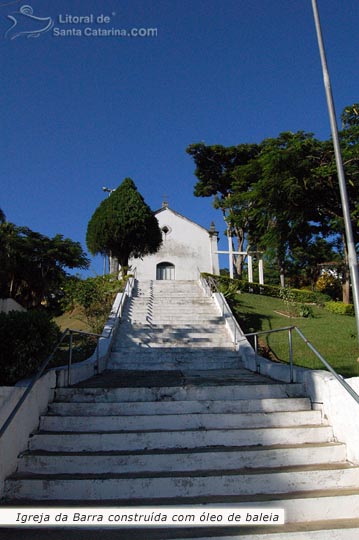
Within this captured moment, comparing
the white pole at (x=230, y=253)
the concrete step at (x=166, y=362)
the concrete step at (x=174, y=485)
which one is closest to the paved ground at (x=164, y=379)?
the concrete step at (x=166, y=362)

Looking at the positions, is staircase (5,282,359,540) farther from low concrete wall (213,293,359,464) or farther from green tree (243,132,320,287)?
green tree (243,132,320,287)

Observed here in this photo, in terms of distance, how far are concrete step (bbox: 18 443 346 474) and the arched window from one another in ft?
84.9

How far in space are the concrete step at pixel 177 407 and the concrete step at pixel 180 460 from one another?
0.73 meters

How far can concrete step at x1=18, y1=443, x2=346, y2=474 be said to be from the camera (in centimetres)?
370

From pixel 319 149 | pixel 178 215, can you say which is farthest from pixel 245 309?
pixel 178 215

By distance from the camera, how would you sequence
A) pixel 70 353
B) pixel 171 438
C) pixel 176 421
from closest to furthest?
1. pixel 171 438
2. pixel 176 421
3. pixel 70 353

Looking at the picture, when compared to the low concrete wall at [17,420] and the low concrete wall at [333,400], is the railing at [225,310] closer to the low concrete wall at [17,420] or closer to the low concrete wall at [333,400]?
the low concrete wall at [333,400]

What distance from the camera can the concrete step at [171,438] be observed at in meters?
4.01

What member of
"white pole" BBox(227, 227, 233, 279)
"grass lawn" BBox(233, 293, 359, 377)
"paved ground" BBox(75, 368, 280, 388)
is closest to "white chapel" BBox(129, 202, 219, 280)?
"white pole" BBox(227, 227, 233, 279)

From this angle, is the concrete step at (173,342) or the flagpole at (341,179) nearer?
the flagpole at (341,179)

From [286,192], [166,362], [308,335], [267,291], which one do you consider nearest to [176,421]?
[166,362]

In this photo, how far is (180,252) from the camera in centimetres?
3050

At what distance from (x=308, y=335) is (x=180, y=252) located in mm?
19684

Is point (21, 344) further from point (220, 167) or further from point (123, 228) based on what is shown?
point (220, 167)
